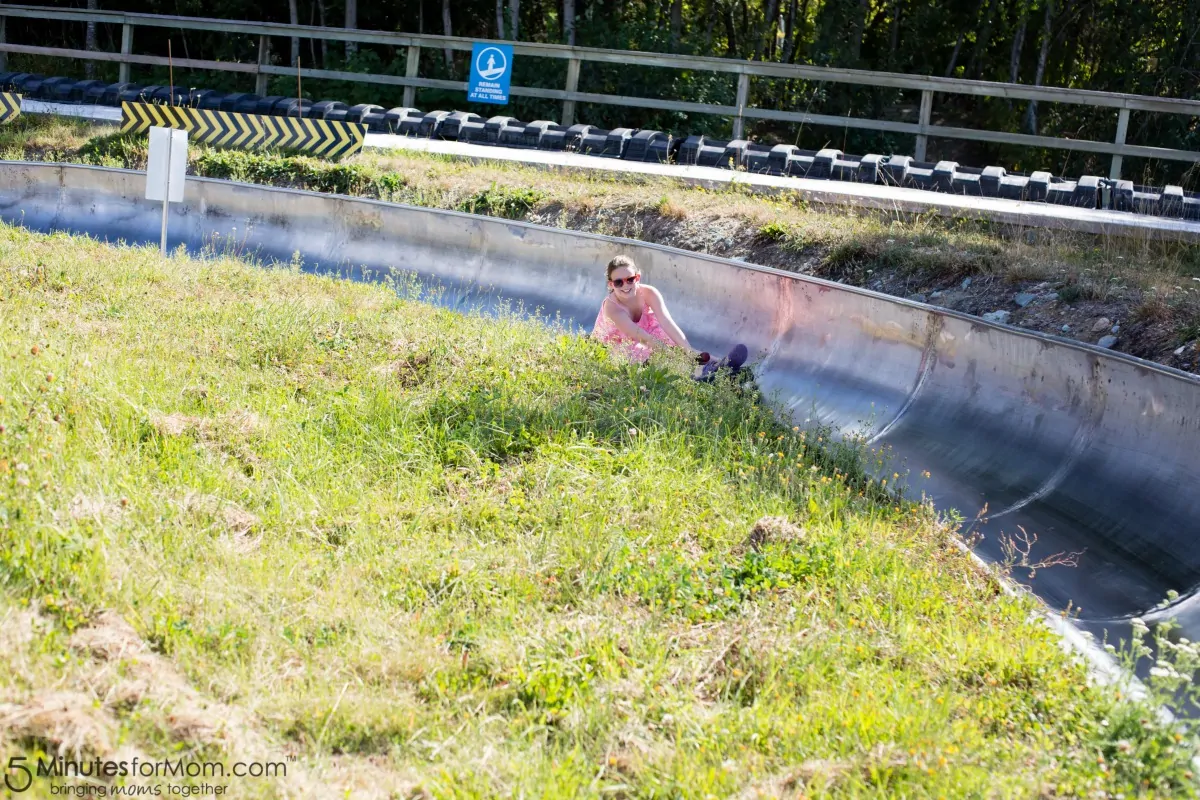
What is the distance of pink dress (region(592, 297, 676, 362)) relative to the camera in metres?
8.45

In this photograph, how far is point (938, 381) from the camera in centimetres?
763

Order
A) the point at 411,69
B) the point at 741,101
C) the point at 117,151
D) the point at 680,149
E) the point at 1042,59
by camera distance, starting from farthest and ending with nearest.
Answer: the point at 1042,59, the point at 411,69, the point at 741,101, the point at 117,151, the point at 680,149

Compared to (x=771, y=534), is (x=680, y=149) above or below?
above

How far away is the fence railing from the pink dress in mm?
8759

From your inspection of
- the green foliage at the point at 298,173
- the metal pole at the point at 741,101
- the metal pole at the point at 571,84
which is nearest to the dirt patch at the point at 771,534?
the green foliage at the point at 298,173

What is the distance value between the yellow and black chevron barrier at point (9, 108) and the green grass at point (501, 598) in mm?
13146

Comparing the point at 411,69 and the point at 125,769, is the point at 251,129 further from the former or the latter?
the point at 125,769

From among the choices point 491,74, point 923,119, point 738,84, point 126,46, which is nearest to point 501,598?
point 923,119

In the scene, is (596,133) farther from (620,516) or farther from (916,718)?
(916,718)

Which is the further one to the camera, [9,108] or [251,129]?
[9,108]

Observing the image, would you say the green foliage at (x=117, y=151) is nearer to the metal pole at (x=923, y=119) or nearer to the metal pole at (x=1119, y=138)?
the metal pole at (x=923, y=119)

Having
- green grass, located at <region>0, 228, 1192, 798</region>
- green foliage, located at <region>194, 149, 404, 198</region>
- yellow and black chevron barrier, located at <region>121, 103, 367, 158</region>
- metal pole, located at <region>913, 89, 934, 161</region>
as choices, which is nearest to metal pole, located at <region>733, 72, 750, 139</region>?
metal pole, located at <region>913, 89, 934, 161</region>

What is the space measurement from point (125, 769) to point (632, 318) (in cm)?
608

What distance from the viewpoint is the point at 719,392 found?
24.9 feet
